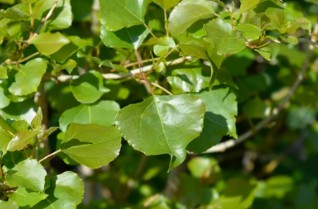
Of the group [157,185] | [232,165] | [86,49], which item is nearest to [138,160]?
[157,185]

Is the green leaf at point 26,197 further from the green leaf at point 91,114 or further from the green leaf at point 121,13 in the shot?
the green leaf at point 121,13

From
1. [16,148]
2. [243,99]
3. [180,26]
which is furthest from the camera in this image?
[243,99]

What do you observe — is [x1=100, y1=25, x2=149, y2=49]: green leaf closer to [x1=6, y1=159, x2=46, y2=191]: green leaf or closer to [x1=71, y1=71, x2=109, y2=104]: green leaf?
[x1=71, y1=71, x2=109, y2=104]: green leaf

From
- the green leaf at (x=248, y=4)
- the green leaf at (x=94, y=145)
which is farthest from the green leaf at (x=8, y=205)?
the green leaf at (x=248, y=4)

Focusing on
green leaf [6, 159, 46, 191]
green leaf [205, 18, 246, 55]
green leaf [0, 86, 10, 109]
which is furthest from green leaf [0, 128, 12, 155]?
green leaf [205, 18, 246, 55]

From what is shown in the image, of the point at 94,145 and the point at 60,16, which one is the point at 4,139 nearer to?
the point at 94,145

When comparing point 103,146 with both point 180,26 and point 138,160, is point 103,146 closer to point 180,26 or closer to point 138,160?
point 180,26

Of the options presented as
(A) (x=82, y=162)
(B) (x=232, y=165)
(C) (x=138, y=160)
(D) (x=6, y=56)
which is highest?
(D) (x=6, y=56)
